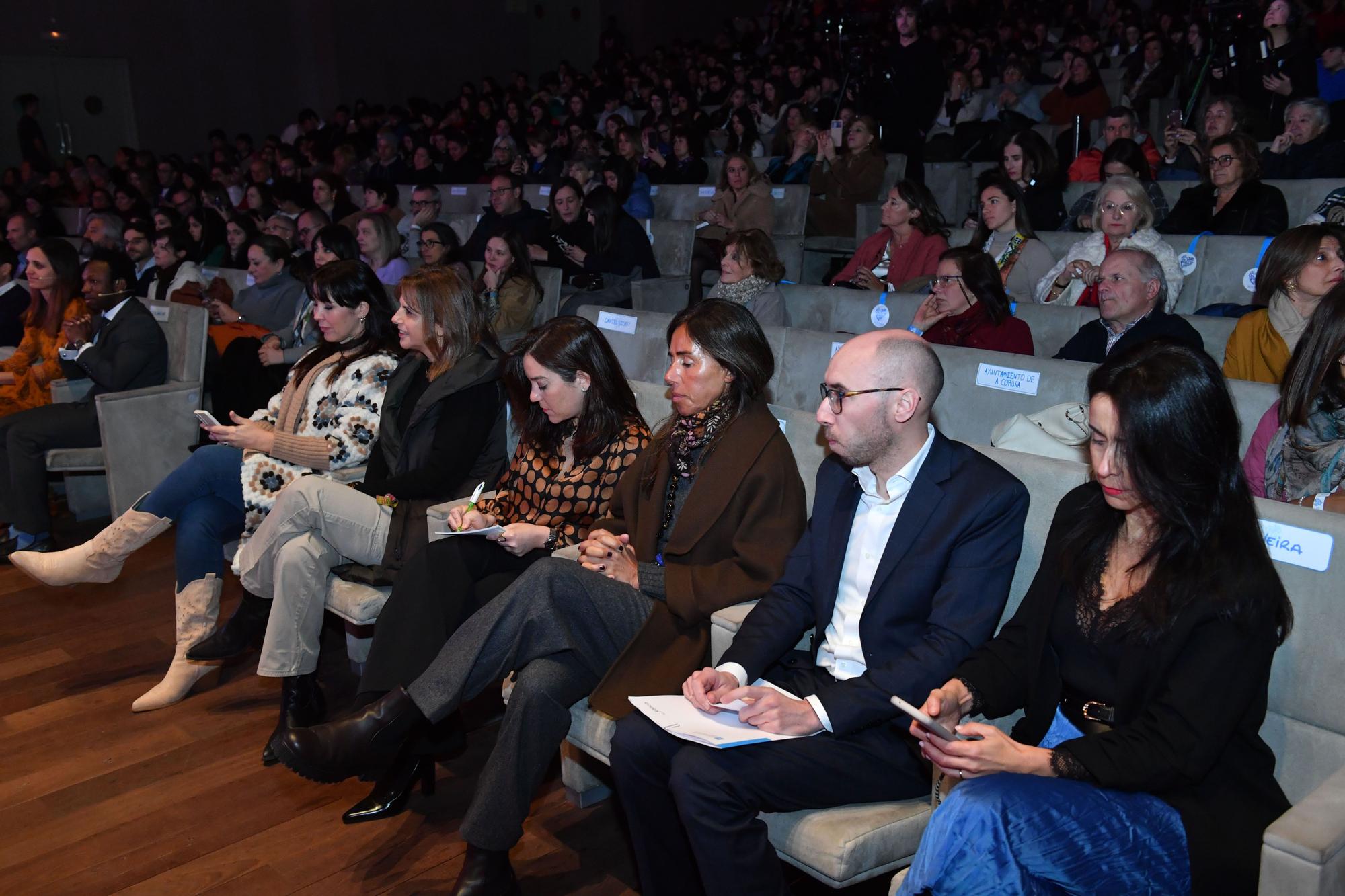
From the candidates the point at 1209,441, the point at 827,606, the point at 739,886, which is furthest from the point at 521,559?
the point at 1209,441

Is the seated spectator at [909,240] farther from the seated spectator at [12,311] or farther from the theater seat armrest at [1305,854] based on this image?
the seated spectator at [12,311]

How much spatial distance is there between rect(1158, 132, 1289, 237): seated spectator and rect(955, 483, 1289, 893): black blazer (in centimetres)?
309

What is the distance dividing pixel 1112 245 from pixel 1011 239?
44cm

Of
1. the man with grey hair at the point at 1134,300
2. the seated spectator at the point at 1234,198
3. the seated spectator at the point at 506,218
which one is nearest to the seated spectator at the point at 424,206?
the seated spectator at the point at 506,218

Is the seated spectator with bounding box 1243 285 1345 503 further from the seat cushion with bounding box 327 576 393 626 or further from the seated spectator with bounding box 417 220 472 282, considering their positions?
the seated spectator with bounding box 417 220 472 282

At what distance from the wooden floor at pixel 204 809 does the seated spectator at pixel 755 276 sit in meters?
1.88

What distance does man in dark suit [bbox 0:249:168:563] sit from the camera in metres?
4.11

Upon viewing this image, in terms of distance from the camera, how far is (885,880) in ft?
7.13

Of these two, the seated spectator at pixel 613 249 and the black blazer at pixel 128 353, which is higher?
the seated spectator at pixel 613 249

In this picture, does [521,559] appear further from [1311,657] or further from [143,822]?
[1311,657]

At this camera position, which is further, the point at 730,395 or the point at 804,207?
the point at 804,207

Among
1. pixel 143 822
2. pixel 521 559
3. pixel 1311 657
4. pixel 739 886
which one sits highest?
pixel 1311 657

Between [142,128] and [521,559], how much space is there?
1230 centimetres

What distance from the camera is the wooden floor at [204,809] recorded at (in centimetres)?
223
